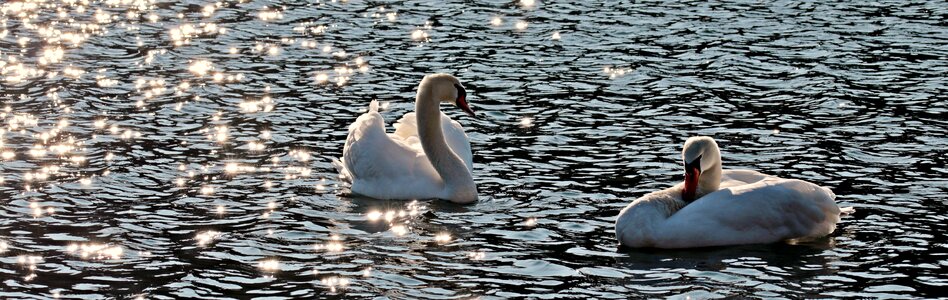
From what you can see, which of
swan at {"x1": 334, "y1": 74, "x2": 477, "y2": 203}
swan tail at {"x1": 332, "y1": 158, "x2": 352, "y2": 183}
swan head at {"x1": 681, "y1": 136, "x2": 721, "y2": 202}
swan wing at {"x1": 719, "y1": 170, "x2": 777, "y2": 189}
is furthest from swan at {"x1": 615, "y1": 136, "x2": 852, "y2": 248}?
swan tail at {"x1": 332, "y1": 158, "x2": 352, "y2": 183}

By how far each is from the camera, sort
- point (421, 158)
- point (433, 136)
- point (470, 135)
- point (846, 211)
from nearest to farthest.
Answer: point (846, 211) < point (433, 136) < point (421, 158) < point (470, 135)

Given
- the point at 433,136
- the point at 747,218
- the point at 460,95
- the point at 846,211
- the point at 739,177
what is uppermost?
the point at 460,95

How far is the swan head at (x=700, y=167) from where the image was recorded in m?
14.0

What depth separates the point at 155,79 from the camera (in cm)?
2236

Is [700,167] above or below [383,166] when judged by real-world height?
above

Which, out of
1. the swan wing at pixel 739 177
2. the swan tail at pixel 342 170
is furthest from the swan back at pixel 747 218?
the swan tail at pixel 342 170

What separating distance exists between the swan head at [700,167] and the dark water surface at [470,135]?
29.2 inches

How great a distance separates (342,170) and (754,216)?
512 cm

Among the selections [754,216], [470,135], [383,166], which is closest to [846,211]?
[754,216]

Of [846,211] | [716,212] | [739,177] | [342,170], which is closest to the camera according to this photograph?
[716,212]

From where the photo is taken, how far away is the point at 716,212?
1379 cm

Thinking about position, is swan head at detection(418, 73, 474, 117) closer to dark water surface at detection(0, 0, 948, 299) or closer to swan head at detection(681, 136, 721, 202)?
dark water surface at detection(0, 0, 948, 299)

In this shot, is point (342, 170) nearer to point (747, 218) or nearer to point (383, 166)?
point (383, 166)

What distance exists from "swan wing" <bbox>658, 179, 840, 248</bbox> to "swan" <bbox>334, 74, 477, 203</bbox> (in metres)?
2.82
